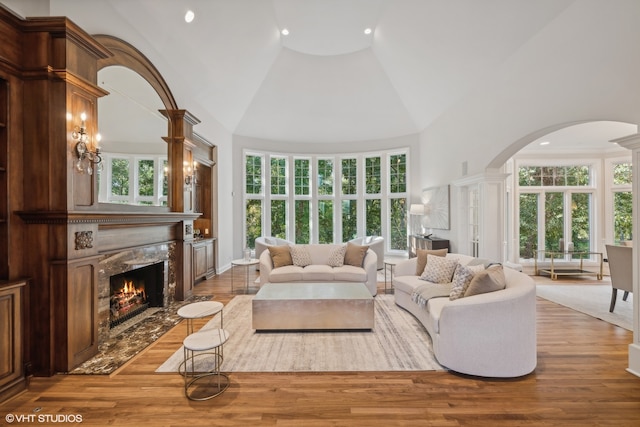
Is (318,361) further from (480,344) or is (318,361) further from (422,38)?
(422,38)

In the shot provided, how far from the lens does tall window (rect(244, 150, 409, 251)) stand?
8.37 metres

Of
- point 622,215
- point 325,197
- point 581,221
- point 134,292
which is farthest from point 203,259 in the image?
point 622,215

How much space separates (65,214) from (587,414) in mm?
4371

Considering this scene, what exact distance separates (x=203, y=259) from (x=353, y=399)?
4.62m

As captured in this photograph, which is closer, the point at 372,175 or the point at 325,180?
the point at 372,175

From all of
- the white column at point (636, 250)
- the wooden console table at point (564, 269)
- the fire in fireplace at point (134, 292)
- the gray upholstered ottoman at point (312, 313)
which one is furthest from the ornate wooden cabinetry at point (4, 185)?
the wooden console table at point (564, 269)

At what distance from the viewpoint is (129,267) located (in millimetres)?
3500

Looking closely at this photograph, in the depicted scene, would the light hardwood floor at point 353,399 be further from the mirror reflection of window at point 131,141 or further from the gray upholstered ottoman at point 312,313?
the mirror reflection of window at point 131,141

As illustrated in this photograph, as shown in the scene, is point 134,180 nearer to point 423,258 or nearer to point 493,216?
point 423,258

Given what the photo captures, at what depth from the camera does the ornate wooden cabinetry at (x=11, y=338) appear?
2230 mm

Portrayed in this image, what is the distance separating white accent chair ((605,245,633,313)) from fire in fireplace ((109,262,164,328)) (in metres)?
6.58

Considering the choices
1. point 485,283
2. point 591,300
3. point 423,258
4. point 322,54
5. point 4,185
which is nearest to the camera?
point 4,185

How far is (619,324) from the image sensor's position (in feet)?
12.2

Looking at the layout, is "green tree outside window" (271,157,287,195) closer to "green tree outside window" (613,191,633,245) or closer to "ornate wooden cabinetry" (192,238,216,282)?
"ornate wooden cabinetry" (192,238,216,282)
